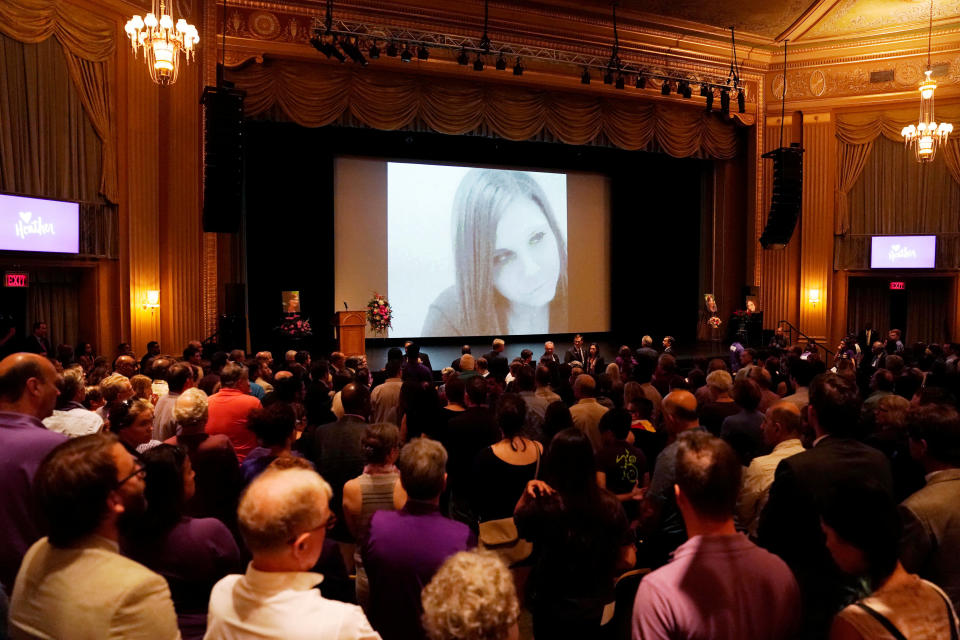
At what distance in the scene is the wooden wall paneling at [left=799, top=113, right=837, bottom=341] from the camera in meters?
14.6

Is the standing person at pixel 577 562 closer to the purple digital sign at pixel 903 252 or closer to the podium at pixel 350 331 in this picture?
the podium at pixel 350 331

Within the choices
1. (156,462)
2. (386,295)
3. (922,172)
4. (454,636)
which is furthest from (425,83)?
(454,636)

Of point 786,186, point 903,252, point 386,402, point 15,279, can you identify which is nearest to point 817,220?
point 903,252

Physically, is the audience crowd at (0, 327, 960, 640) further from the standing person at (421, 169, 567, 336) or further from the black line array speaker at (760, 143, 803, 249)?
the standing person at (421, 169, 567, 336)

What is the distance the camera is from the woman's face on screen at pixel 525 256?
1484 cm

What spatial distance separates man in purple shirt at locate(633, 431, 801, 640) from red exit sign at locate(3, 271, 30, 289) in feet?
30.5

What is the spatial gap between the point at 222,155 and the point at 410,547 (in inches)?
315

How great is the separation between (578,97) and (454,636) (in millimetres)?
13270

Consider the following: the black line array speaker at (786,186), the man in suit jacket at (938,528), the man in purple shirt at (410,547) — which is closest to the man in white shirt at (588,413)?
the man in suit jacket at (938,528)

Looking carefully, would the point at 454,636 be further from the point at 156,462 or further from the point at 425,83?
the point at 425,83

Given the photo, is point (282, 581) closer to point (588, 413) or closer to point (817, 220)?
point (588, 413)

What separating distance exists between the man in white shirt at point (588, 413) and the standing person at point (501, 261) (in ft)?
31.9

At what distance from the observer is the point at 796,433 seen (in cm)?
313

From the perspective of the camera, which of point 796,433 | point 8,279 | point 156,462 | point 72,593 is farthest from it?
point 8,279
